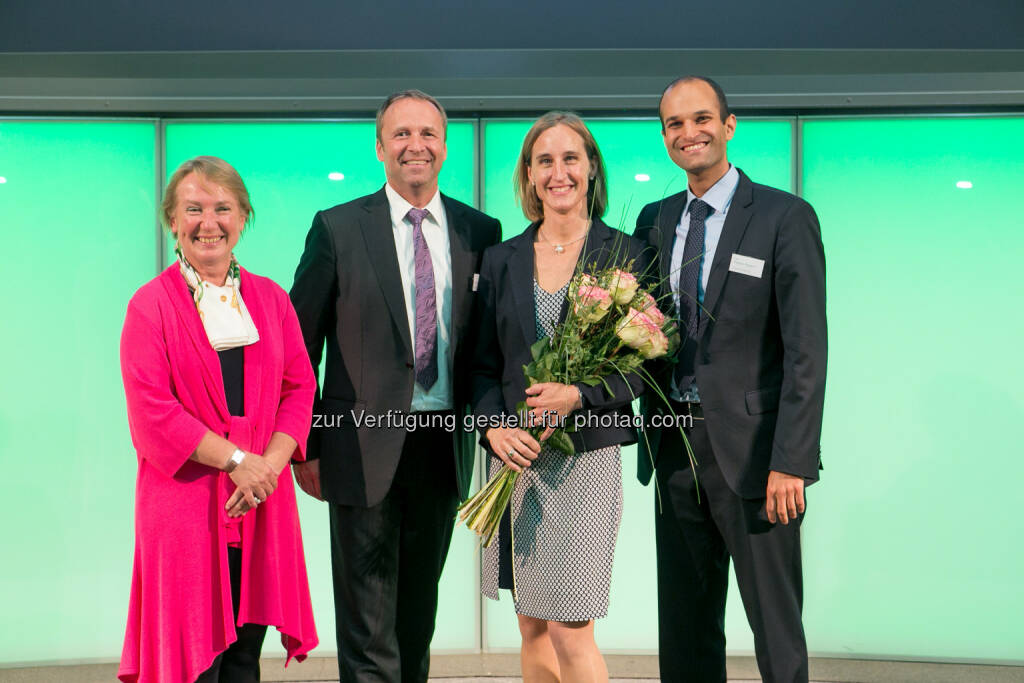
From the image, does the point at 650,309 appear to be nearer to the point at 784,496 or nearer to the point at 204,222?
the point at 784,496

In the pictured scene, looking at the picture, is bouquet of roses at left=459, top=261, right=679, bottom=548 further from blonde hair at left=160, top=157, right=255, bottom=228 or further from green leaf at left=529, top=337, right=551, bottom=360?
blonde hair at left=160, top=157, right=255, bottom=228

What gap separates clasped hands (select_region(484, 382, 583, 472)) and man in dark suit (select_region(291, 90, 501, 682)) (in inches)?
11.5

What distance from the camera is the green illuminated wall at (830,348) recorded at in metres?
3.75

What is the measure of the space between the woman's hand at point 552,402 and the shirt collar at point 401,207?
0.70m

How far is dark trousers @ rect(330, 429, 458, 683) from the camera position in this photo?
8.43ft

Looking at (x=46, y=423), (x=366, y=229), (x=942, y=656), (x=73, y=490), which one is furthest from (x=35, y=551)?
(x=942, y=656)

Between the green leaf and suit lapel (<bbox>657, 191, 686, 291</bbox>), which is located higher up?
suit lapel (<bbox>657, 191, 686, 291</bbox>)

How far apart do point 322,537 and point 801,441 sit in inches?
93.9

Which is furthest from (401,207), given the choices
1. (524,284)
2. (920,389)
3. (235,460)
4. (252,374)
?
(920,389)

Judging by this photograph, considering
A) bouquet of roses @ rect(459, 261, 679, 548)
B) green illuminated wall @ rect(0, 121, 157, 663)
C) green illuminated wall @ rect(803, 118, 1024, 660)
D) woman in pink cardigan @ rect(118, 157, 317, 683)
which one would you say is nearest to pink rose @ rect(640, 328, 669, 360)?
bouquet of roses @ rect(459, 261, 679, 548)

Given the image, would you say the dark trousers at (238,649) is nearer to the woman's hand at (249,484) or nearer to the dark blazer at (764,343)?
the woman's hand at (249,484)

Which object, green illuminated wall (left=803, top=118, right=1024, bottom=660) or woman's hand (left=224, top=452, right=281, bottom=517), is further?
green illuminated wall (left=803, top=118, right=1024, bottom=660)

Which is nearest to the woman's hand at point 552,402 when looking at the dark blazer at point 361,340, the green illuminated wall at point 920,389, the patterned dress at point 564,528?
the patterned dress at point 564,528

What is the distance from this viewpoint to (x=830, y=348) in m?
3.78
